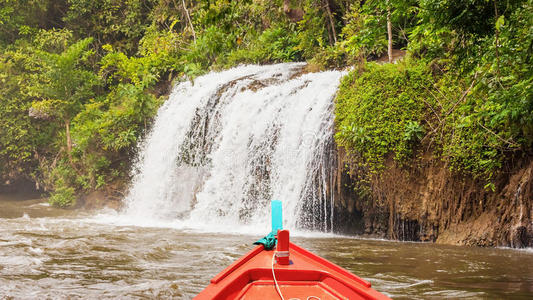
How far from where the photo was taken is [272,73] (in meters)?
11.1

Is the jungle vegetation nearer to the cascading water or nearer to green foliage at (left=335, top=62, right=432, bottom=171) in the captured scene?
green foliage at (left=335, top=62, right=432, bottom=171)

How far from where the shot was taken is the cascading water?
7984mm

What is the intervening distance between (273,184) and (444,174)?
3191mm

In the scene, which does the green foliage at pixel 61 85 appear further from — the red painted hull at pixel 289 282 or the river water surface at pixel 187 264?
the red painted hull at pixel 289 282

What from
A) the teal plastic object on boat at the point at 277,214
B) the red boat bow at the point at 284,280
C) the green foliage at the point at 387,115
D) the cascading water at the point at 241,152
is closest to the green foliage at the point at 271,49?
the cascading water at the point at 241,152

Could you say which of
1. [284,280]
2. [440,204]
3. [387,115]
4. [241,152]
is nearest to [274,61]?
[241,152]

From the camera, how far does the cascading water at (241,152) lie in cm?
798

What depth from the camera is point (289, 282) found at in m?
3.05

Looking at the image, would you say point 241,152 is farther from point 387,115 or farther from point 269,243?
point 269,243

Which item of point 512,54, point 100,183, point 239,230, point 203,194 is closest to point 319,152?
point 239,230

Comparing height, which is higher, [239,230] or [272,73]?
[272,73]

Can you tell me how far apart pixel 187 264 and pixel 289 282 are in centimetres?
262

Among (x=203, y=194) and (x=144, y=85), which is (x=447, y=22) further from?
(x=144, y=85)

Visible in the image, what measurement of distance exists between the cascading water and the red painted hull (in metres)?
4.66
